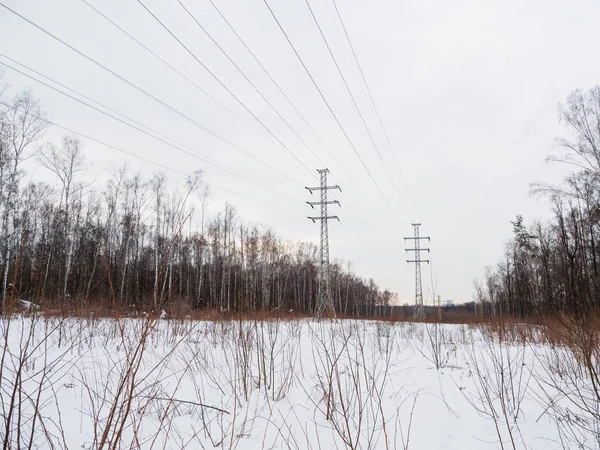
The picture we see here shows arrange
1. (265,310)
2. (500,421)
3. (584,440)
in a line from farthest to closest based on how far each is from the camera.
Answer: (265,310) < (500,421) < (584,440)

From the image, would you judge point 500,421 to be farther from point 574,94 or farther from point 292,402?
point 574,94

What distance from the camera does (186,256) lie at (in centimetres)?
3114

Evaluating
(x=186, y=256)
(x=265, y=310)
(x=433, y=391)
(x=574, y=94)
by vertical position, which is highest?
(x=574, y=94)

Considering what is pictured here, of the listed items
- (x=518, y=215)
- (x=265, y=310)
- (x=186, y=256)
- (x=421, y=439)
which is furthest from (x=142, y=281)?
(x=518, y=215)

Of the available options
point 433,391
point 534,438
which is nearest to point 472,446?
point 534,438

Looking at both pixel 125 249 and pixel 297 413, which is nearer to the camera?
pixel 297 413

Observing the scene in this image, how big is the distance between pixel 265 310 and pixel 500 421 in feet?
8.29

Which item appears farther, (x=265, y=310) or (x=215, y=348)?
(x=215, y=348)

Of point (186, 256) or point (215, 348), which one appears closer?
point (215, 348)

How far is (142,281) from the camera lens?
22656 millimetres

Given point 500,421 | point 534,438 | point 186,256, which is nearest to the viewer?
point 534,438

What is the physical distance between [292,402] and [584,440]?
2.26 m

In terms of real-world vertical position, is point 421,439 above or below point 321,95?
below

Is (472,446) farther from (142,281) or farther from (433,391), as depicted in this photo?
(142,281)
